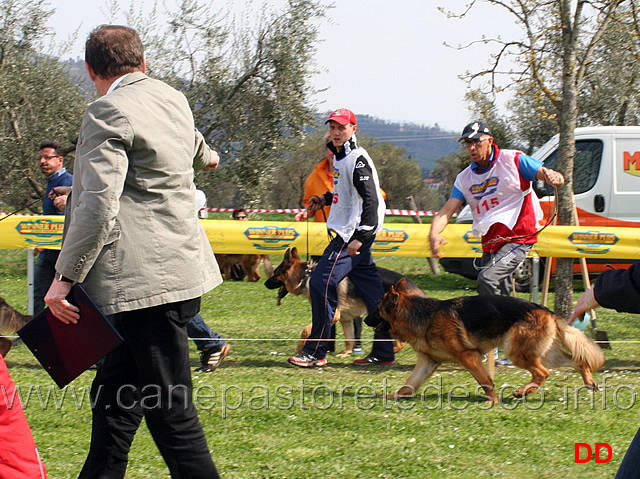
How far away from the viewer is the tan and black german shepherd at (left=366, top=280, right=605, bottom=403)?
5.04 metres

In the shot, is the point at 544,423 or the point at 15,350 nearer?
the point at 544,423

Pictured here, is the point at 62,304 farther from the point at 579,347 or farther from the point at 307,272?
the point at 307,272

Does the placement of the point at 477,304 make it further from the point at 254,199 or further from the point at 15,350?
the point at 254,199

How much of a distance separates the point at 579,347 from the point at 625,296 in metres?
3.06

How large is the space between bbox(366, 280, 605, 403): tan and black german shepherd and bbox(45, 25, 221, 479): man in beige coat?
2479mm

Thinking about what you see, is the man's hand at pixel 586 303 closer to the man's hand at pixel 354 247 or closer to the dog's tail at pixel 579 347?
the dog's tail at pixel 579 347

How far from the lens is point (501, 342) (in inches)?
201

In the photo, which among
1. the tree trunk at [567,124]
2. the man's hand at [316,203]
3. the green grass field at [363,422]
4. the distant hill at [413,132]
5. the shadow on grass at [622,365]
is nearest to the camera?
the green grass field at [363,422]

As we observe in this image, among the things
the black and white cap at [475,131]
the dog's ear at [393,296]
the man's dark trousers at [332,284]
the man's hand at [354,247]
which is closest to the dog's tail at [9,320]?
the man's dark trousers at [332,284]

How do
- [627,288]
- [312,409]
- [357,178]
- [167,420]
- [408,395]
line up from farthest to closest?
[357,178]
[408,395]
[312,409]
[167,420]
[627,288]

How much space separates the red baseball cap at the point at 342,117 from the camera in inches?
222

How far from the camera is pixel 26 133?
14.6 metres

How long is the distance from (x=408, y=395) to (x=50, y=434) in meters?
2.42

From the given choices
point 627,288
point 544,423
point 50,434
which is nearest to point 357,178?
point 544,423
